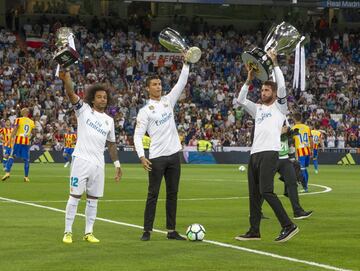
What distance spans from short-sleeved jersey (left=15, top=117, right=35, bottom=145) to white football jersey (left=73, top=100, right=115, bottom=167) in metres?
17.6

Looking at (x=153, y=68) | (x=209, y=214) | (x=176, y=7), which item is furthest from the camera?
(x=176, y=7)

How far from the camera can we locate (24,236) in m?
15.1

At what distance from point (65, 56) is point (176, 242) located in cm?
324

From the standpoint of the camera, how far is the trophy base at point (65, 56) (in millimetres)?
13750

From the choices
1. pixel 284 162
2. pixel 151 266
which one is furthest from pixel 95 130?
pixel 284 162

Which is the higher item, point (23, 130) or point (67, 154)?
point (23, 130)

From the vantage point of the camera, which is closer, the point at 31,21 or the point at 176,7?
the point at 31,21

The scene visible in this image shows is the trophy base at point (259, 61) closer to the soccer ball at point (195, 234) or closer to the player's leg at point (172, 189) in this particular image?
the player's leg at point (172, 189)

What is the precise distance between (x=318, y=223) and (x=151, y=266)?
7.04 meters

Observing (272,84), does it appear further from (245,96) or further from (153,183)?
(153,183)

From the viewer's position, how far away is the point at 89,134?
14.3 meters

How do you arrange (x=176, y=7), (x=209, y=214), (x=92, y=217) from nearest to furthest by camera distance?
1. (x=92, y=217)
2. (x=209, y=214)
3. (x=176, y=7)

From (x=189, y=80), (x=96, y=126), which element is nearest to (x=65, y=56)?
(x=96, y=126)

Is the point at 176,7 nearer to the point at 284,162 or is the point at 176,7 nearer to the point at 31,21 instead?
the point at 31,21
